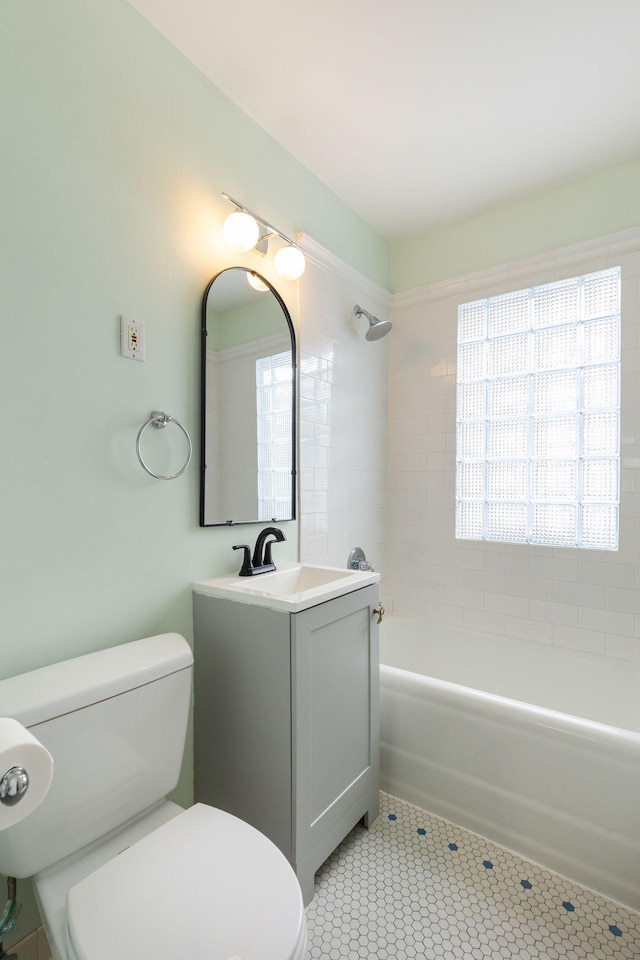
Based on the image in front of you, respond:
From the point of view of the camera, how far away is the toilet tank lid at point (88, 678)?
928mm

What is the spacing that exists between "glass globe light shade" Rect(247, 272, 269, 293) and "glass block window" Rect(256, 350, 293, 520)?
261 millimetres

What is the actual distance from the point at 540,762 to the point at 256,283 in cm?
198

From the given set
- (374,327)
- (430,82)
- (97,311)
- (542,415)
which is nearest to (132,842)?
(97,311)

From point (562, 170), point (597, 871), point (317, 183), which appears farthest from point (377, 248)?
point (597, 871)

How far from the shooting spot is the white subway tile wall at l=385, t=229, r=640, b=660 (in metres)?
2.04

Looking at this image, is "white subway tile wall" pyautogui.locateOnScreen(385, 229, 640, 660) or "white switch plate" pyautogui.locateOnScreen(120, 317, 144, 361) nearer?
"white switch plate" pyautogui.locateOnScreen(120, 317, 144, 361)

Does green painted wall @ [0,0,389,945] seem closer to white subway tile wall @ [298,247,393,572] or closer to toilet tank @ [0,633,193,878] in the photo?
toilet tank @ [0,633,193,878]

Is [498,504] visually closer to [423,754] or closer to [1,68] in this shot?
[423,754]

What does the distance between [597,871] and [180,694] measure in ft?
4.54

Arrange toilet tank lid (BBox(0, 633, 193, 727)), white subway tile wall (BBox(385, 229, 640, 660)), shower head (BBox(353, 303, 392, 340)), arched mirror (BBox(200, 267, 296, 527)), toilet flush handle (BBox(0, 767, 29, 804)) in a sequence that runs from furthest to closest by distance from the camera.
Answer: shower head (BBox(353, 303, 392, 340)) → white subway tile wall (BBox(385, 229, 640, 660)) → arched mirror (BBox(200, 267, 296, 527)) → toilet tank lid (BBox(0, 633, 193, 727)) → toilet flush handle (BBox(0, 767, 29, 804))

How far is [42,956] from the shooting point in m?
1.13

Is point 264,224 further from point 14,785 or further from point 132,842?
point 132,842

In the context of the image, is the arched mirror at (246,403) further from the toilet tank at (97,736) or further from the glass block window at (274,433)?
the toilet tank at (97,736)

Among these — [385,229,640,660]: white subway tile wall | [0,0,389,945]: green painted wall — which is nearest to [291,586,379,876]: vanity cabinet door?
[0,0,389,945]: green painted wall
